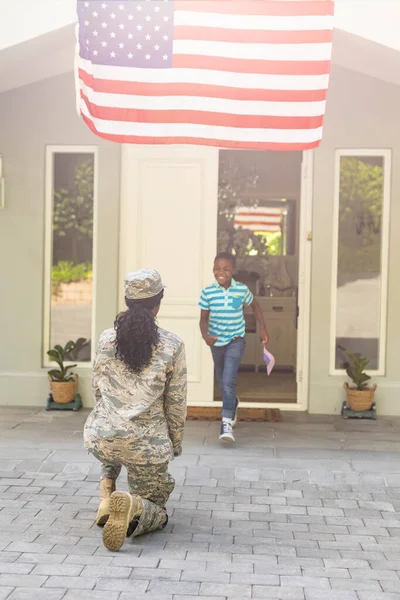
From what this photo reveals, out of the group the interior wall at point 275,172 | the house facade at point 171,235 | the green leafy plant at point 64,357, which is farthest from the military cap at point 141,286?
the interior wall at point 275,172

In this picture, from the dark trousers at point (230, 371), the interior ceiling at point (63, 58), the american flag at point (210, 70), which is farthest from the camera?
the interior ceiling at point (63, 58)

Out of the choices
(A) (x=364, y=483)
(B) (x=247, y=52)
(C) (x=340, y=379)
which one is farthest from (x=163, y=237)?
(A) (x=364, y=483)

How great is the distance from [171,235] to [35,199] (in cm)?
141

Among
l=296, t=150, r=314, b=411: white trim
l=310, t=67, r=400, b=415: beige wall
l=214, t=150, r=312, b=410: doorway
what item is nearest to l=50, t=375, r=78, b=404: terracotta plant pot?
l=214, t=150, r=312, b=410: doorway

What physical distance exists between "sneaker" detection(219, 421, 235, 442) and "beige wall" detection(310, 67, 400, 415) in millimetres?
1734

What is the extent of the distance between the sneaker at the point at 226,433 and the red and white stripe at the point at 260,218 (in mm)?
6075

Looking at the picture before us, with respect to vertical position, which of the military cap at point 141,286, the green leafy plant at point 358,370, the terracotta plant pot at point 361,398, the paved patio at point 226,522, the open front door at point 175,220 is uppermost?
the open front door at point 175,220

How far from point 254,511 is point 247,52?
3057 mm

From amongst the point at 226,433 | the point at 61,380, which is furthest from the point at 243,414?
the point at 61,380

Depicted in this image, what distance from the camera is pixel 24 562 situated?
410 centimetres

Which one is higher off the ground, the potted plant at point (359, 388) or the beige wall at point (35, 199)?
the beige wall at point (35, 199)

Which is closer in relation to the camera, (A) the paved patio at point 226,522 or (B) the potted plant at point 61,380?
(A) the paved patio at point 226,522

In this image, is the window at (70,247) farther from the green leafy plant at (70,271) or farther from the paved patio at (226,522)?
the paved patio at (226,522)

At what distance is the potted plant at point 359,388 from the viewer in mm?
7980
